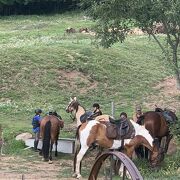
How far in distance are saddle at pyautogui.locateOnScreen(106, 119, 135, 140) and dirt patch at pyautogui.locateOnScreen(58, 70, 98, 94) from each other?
14085mm

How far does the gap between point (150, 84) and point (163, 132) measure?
1494cm

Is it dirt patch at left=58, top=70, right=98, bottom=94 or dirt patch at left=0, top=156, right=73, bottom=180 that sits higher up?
dirt patch at left=58, top=70, right=98, bottom=94

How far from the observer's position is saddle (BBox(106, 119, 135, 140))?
13.2 m

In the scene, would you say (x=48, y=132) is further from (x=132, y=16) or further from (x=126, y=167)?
(x=126, y=167)

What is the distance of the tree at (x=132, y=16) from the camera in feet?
49.8

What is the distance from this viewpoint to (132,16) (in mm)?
16047

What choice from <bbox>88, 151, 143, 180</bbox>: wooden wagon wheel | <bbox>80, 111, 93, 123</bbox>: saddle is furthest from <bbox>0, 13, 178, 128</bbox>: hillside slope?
<bbox>88, 151, 143, 180</bbox>: wooden wagon wheel

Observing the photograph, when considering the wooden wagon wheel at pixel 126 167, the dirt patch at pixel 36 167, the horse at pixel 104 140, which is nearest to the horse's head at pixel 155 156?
the horse at pixel 104 140

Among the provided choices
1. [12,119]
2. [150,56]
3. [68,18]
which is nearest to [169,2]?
[12,119]

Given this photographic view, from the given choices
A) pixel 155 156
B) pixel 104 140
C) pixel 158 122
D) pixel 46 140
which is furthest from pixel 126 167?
pixel 46 140

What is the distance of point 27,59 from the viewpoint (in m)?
30.9

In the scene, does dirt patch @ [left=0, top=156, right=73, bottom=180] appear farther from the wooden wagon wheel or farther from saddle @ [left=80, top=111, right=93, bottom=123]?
the wooden wagon wheel

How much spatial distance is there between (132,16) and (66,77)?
1363 centimetres

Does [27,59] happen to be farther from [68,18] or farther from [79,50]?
[68,18]
